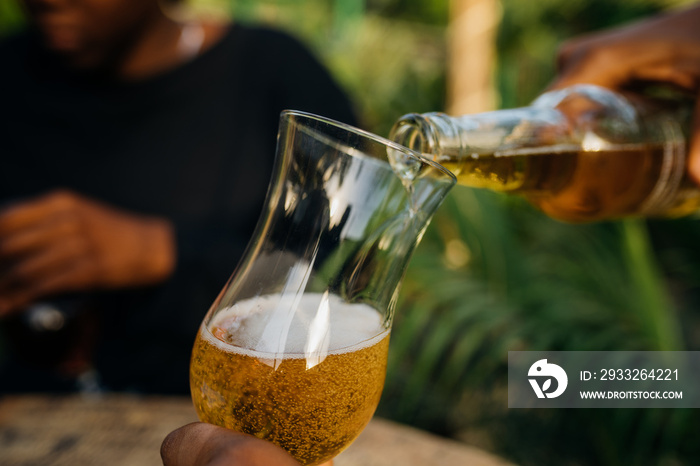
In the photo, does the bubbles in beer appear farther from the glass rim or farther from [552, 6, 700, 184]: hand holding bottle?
[552, 6, 700, 184]: hand holding bottle

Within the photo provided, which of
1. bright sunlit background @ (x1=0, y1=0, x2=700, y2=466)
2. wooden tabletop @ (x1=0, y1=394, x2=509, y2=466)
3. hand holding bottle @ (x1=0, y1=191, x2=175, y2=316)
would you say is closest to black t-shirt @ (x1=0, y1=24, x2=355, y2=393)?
hand holding bottle @ (x1=0, y1=191, x2=175, y2=316)

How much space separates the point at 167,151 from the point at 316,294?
1244 millimetres

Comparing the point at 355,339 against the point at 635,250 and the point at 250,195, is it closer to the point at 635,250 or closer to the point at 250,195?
the point at 250,195

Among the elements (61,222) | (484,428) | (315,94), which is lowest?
(484,428)

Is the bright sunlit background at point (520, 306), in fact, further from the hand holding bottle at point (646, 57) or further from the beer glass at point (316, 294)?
the beer glass at point (316, 294)

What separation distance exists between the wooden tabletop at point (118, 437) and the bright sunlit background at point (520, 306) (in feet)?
2.89

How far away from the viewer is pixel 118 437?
3.57ft

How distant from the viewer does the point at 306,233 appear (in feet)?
2.00

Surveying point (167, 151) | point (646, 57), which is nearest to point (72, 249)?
point (167, 151)

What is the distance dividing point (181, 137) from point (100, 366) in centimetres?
67

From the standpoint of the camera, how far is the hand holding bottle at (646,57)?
97 cm

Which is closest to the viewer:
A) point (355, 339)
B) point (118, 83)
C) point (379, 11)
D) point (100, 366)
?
point (355, 339)

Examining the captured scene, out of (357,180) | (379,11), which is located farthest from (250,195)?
(379,11)

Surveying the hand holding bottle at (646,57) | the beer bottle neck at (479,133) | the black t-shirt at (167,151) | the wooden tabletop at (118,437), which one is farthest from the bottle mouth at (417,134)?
the black t-shirt at (167,151)
